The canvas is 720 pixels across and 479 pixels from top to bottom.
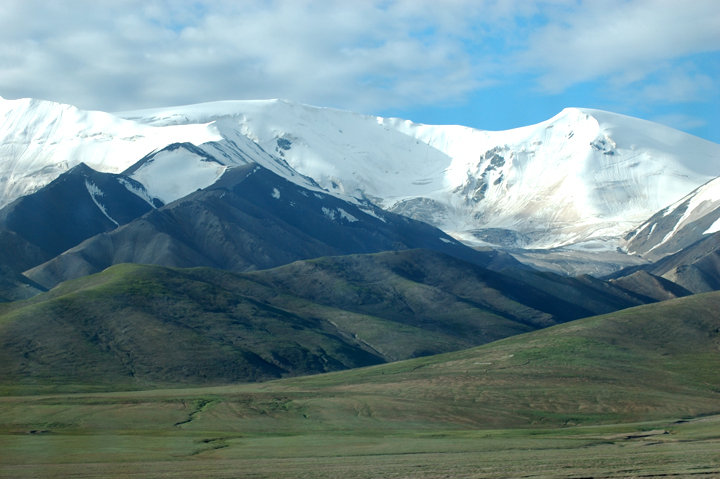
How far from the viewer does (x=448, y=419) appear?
368 ft

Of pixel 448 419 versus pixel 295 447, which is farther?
pixel 448 419

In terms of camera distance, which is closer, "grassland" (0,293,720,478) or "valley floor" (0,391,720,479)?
"valley floor" (0,391,720,479)

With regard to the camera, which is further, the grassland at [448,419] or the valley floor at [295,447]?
the grassland at [448,419]

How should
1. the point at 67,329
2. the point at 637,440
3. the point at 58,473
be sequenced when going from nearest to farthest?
the point at 58,473
the point at 637,440
the point at 67,329

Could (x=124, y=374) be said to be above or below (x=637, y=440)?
below

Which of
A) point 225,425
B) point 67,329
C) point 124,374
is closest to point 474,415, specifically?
point 225,425

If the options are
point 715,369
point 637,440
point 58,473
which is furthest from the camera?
point 715,369

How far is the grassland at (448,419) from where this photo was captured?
63781mm

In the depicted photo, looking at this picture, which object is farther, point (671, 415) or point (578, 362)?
point (578, 362)

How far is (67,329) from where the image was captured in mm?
192750

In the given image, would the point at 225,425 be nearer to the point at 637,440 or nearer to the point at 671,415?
the point at 637,440

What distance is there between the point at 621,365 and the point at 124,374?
280ft

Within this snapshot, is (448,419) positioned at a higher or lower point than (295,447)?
lower

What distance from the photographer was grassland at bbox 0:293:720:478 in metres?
63.8
